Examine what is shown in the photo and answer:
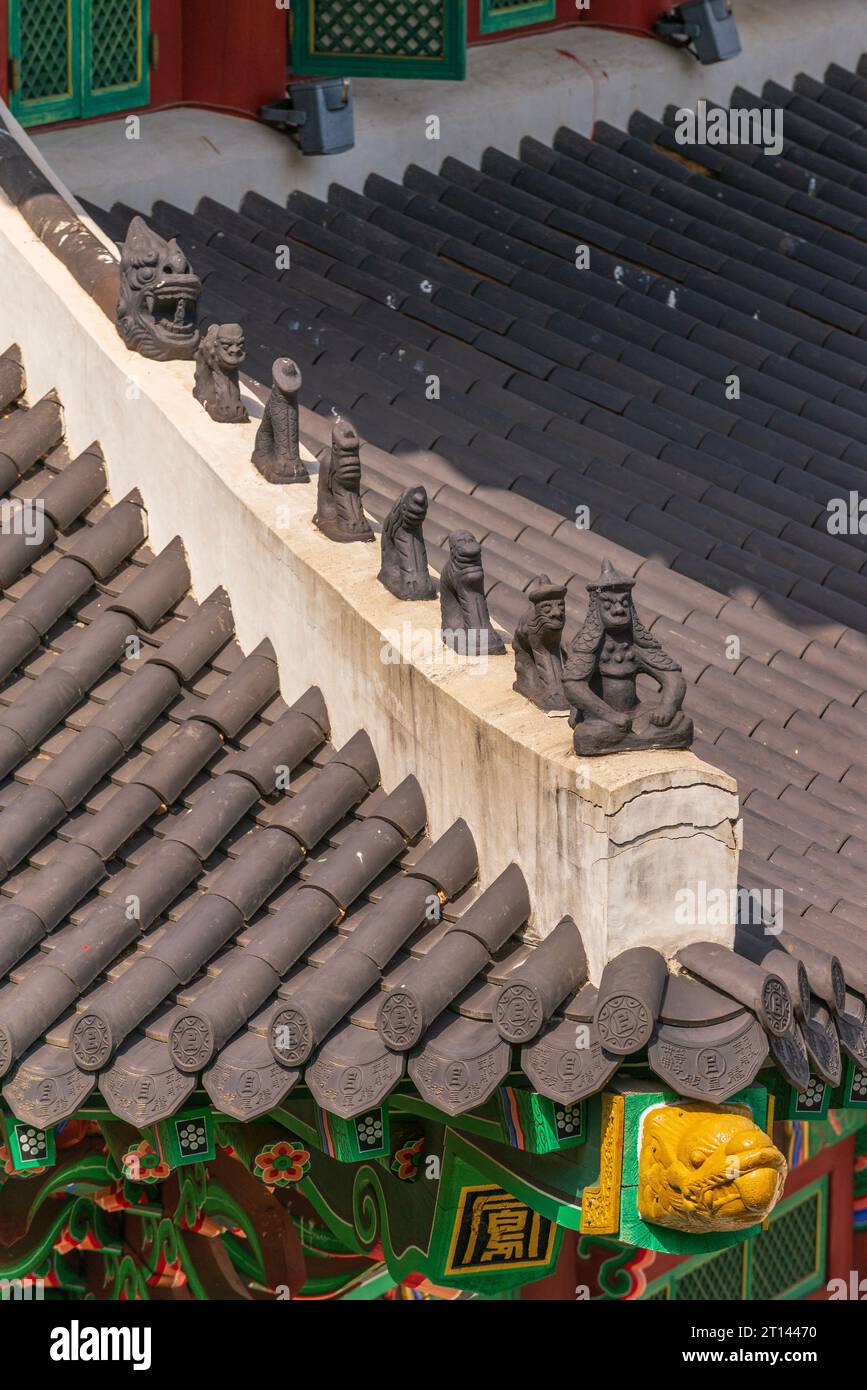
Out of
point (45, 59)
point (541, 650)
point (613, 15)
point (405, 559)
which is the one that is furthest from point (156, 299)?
point (613, 15)

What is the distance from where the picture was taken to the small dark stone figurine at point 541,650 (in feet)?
27.3

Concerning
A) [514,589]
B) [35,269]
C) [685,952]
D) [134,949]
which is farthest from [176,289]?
[685,952]

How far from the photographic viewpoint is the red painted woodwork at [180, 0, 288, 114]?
1339 cm

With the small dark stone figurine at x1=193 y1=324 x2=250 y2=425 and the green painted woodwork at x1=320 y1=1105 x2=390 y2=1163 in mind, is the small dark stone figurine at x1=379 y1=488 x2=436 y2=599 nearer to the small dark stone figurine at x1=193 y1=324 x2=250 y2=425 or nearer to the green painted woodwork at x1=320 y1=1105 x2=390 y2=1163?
the small dark stone figurine at x1=193 y1=324 x2=250 y2=425

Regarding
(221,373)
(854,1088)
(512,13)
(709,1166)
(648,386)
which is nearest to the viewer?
(709,1166)

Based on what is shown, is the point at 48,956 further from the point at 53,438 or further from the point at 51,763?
the point at 53,438

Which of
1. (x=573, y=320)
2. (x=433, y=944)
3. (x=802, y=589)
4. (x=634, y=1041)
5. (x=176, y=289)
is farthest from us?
(x=573, y=320)

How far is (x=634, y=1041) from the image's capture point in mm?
7750

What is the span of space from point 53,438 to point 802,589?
3.28 m

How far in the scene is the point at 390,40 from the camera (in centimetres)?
1416

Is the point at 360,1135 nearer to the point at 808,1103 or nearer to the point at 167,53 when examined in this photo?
the point at 808,1103

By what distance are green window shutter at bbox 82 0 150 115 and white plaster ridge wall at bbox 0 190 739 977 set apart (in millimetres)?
2495

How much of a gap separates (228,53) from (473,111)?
1.42 meters

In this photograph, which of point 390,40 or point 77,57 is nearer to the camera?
point 77,57
